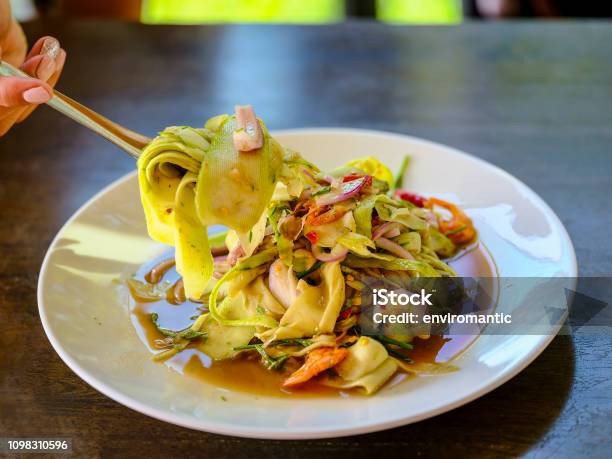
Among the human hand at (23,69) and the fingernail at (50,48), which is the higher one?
the fingernail at (50,48)

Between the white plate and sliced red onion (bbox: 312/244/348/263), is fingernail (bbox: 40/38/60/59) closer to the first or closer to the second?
the white plate

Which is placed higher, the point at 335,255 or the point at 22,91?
the point at 22,91

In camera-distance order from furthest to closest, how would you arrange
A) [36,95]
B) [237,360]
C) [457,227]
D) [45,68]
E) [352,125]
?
[352,125] → [457,227] → [45,68] → [237,360] → [36,95]

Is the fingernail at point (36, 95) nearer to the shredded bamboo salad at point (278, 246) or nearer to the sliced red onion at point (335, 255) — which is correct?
the shredded bamboo salad at point (278, 246)

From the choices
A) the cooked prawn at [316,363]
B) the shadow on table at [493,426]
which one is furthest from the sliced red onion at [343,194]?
the shadow on table at [493,426]

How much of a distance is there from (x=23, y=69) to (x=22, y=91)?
266 mm

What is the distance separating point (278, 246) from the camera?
5.95ft

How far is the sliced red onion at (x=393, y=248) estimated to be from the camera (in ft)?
6.15

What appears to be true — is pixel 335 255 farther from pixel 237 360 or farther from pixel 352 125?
pixel 352 125

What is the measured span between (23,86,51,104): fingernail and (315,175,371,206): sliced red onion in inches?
27.8

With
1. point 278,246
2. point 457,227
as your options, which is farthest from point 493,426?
point 457,227

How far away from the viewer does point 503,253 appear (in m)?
2.04

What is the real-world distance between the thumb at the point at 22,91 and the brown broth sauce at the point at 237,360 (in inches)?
24.1

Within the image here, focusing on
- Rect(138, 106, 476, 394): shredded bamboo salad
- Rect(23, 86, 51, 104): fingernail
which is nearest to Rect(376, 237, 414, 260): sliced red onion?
Rect(138, 106, 476, 394): shredded bamboo salad
